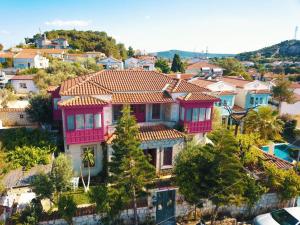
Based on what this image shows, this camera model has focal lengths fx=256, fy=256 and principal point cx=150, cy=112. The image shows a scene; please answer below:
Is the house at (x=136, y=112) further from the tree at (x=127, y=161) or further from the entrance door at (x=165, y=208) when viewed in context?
the tree at (x=127, y=161)

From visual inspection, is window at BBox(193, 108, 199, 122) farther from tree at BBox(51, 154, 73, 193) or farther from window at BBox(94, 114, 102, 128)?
tree at BBox(51, 154, 73, 193)

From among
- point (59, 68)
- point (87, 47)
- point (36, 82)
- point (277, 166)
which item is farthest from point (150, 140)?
point (87, 47)

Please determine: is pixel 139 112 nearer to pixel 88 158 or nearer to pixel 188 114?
pixel 188 114

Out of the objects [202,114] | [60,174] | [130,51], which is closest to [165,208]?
[60,174]

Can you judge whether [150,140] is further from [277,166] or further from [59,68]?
[59,68]

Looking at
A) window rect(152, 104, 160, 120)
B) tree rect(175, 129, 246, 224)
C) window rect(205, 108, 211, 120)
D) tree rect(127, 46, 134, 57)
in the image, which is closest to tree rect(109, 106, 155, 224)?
tree rect(175, 129, 246, 224)

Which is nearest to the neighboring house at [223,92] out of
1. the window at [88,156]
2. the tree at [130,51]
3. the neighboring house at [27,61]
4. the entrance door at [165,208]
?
the window at [88,156]

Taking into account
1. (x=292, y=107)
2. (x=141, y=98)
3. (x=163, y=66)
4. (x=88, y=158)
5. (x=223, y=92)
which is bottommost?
(x=292, y=107)
